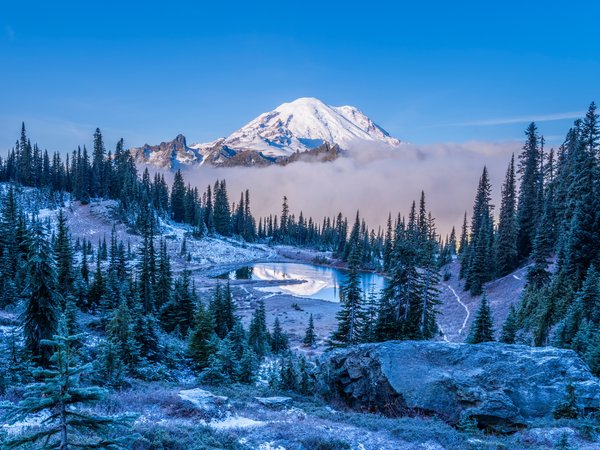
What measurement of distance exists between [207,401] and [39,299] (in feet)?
31.4

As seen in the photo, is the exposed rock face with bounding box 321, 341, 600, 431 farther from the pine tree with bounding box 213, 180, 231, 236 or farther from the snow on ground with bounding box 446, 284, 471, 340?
the pine tree with bounding box 213, 180, 231, 236

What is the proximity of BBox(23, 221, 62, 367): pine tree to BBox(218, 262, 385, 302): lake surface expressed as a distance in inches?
2107

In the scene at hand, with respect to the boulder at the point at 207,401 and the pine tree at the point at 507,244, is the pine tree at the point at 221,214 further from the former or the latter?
the boulder at the point at 207,401

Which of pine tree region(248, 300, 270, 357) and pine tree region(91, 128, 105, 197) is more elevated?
pine tree region(91, 128, 105, 197)

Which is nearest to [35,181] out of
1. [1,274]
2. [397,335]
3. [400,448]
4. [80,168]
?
[80,168]

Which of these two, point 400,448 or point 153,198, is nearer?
point 400,448

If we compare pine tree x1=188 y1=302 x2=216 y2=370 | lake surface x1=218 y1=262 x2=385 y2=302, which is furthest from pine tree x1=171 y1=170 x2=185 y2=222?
pine tree x1=188 y1=302 x2=216 y2=370

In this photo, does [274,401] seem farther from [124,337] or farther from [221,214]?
[221,214]

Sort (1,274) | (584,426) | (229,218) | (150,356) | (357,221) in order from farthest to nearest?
1. (229,218)
2. (357,221)
3. (1,274)
4. (150,356)
5. (584,426)

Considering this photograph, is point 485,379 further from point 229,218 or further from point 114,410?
point 229,218

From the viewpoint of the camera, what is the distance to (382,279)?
94.6m

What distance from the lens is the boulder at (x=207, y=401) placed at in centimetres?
1230

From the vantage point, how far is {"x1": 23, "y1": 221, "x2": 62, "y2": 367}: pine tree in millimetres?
16188

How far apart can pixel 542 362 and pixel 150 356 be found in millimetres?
20358
